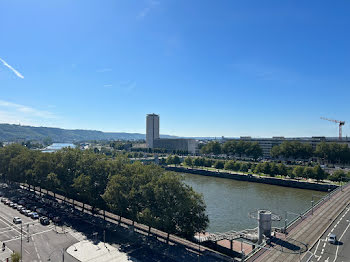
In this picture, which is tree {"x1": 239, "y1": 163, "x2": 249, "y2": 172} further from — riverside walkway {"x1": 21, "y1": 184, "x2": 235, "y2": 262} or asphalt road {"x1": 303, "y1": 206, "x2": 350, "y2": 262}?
riverside walkway {"x1": 21, "y1": 184, "x2": 235, "y2": 262}

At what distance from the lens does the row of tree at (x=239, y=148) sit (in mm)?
124706

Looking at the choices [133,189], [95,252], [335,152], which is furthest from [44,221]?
[335,152]

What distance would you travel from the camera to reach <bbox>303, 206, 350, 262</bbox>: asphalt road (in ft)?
77.0

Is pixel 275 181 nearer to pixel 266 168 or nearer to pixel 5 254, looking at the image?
pixel 266 168

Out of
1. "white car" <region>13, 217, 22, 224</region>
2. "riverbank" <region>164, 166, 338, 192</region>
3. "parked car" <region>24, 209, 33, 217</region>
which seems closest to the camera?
"white car" <region>13, 217, 22, 224</region>

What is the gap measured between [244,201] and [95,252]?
38.8 metres

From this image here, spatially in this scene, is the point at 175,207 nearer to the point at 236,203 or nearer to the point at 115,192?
the point at 115,192

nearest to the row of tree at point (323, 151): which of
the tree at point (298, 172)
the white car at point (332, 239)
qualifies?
the tree at point (298, 172)

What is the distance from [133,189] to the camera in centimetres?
3097

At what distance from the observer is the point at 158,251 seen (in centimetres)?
2727

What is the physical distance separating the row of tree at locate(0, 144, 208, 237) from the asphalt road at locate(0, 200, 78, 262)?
6657 mm

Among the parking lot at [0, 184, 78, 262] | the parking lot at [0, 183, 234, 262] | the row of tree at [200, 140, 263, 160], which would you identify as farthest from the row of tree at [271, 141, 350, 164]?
the parking lot at [0, 184, 78, 262]

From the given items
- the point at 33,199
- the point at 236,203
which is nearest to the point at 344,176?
the point at 236,203

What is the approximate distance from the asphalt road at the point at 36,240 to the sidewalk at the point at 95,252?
84 centimetres
